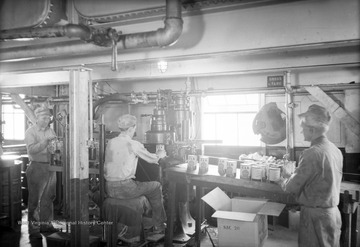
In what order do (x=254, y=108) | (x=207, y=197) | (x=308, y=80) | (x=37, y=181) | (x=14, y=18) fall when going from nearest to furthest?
1. (x=14, y=18)
2. (x=207, y=197)
3. (x=37, y=181)
4. (x=308, y=80)
5. (x=254, y=108)

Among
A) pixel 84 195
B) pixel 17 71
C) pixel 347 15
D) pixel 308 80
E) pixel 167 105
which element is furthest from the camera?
pixel 308 80

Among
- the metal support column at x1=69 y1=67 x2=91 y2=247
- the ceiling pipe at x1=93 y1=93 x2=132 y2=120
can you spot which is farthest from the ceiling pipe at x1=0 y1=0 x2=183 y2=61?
the ceiling pipe at x1=93 y1=93 x2=132 y2=120

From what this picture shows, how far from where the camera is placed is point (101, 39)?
307cm

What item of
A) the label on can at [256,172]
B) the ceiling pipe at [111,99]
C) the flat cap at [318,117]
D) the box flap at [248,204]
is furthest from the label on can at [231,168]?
the ceiling pipe at [111,99]

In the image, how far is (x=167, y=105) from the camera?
4848mm

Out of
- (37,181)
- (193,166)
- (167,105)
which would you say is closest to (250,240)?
(193,166)

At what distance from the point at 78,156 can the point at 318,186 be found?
2766mm

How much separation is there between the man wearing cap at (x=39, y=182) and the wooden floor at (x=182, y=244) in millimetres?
247

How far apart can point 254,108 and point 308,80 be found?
135cm

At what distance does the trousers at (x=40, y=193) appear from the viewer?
5.16 m

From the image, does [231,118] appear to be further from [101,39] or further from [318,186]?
[101,39]

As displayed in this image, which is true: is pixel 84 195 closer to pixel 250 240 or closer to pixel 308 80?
pixel 250 240

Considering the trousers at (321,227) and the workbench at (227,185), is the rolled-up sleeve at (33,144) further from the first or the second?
the trousers at (321,227)

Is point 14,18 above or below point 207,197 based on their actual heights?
above
